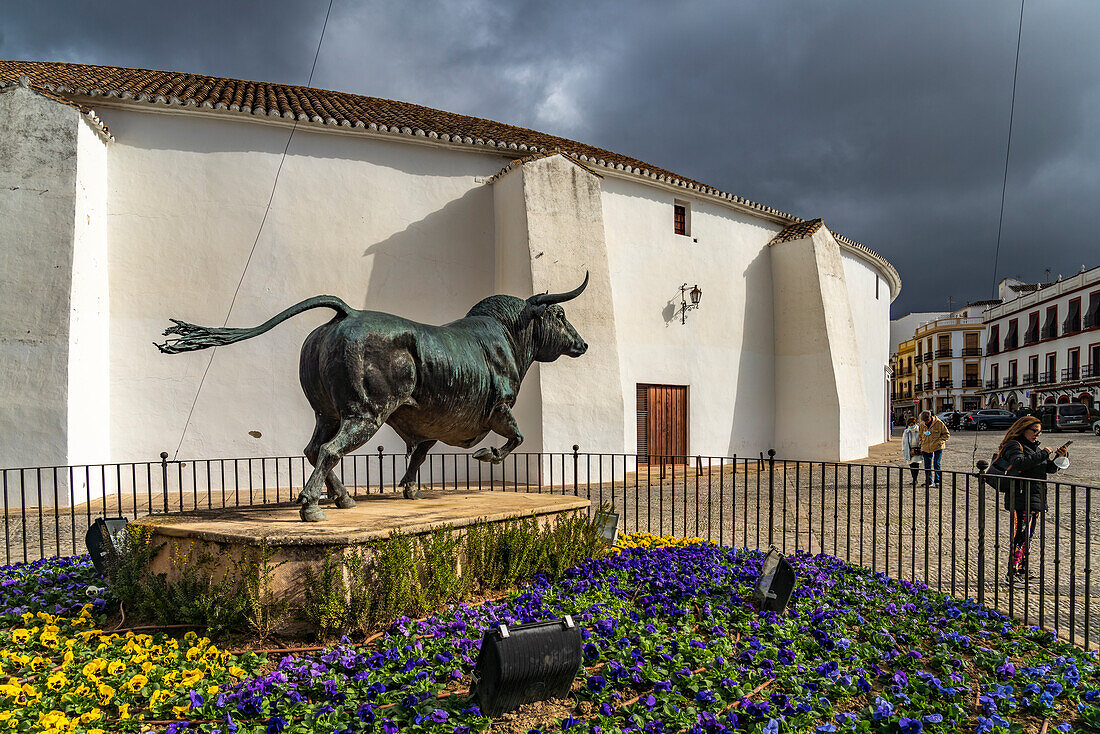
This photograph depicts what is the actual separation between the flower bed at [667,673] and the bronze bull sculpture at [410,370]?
1.11 m

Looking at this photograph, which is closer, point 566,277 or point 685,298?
point 566,277

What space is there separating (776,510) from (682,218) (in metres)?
8.49

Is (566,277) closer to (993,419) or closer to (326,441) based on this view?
(326,441)

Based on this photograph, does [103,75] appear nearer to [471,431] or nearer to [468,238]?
[468,238]

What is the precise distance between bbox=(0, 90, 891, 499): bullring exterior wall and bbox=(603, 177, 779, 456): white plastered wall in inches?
3.7

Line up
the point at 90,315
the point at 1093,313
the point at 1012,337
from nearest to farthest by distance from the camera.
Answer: the point at 90,315 → the point at 1093,313 → the point at 1012,337

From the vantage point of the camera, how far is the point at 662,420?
48.2ft

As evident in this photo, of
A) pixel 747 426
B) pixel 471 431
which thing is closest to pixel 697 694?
pixel 471 431

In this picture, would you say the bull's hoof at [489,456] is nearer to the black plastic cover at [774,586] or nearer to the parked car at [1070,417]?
the black plastic cover at [774,586]

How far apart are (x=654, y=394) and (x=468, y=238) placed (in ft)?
18.1

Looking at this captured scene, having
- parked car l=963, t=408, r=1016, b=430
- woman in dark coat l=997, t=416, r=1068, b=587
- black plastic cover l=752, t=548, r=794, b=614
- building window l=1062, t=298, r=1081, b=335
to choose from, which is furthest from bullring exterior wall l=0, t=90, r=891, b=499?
building window l=1062, t=298, r=1081, b=335

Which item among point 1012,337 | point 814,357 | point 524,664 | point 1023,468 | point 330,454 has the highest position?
point 1012,337

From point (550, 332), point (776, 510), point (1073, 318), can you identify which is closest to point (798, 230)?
point (776, 510)

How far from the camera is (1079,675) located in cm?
321
